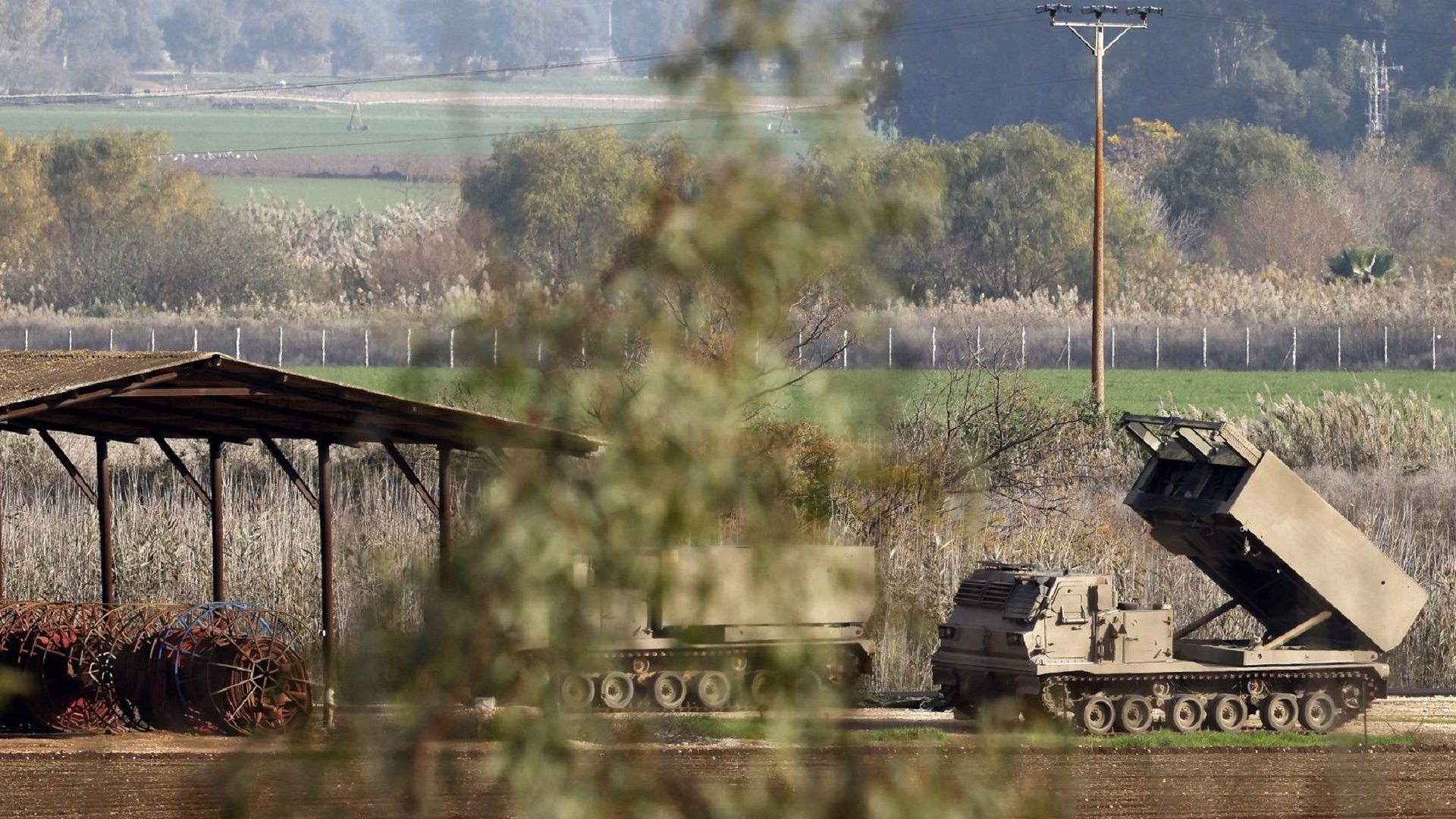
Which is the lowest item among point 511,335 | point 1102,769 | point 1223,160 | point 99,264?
point 1102,769

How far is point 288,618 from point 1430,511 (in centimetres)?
1774

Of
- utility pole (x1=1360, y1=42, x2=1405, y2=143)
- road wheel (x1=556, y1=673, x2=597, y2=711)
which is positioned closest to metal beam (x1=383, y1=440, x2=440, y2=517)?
road wheel (x1=556, y1=673, x2=597, y2=711)

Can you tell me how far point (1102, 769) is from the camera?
18562 mm

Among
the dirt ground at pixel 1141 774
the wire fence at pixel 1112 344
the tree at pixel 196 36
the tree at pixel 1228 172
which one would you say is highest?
the tree at pixel 196 36

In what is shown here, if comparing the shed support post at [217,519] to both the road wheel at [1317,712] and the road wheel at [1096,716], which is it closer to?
the road wheel at [1096,716]

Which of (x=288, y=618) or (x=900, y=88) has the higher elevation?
(x=900, y=88)

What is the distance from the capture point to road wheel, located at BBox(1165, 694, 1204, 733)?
20703 mm

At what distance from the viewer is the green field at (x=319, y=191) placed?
110m

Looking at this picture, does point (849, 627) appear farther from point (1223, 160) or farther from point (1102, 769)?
point (1223, 160)

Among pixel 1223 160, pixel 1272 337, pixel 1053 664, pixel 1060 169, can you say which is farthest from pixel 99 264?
pixel 1053 664

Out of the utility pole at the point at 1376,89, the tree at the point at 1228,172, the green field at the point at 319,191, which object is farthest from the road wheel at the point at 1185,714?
the utility pole at the point at 1376,89

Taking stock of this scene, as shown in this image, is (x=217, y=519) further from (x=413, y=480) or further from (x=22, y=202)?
(x=22, y=202)

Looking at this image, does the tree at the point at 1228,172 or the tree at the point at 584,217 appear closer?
the tree at the point at 584,217

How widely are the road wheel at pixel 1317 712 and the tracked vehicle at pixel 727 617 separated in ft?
62.8
